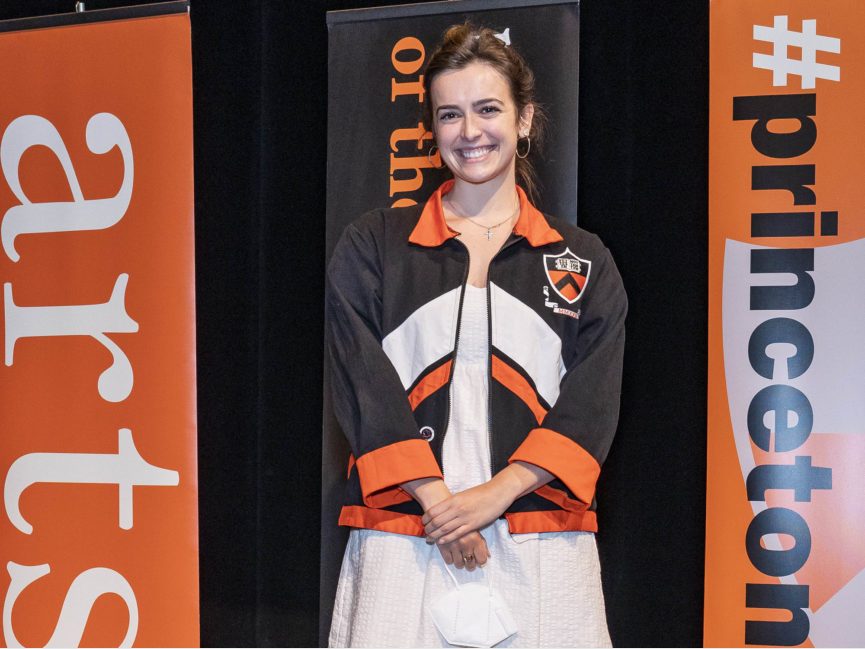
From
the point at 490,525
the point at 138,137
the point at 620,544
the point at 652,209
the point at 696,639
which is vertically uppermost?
the point at 138,137

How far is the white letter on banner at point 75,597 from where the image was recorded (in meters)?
2.72

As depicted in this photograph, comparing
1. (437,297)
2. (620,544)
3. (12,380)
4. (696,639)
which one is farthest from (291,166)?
(696,639)

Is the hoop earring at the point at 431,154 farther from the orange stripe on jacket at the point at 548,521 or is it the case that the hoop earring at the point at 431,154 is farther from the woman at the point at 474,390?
the orange stripe on jacket at the point at 548,521

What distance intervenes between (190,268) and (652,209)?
128 cm

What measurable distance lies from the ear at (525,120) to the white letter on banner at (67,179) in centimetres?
128

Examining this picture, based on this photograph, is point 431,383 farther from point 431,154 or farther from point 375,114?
point 375,114

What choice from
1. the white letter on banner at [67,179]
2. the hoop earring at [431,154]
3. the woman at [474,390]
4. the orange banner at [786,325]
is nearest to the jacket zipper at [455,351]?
the woman at [474,390]

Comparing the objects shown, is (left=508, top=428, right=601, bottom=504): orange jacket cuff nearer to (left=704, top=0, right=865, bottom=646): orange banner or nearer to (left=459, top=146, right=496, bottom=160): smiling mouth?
→ (left=459, top=146, right=496, bottom=160): smiling mouth

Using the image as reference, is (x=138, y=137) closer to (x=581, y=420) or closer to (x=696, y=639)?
(x=581, y=420)

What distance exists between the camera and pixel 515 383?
5.84ft

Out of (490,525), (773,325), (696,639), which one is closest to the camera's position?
(490,525)

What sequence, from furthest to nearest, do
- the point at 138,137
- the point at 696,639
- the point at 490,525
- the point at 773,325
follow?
1. the point at 138,137
2. the point at 696,639
3. the point at 773,325
4. the point at 490,525

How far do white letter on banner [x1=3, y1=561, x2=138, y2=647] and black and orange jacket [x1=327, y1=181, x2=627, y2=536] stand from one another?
1.22 meters

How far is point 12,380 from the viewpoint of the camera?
282 centimetres
